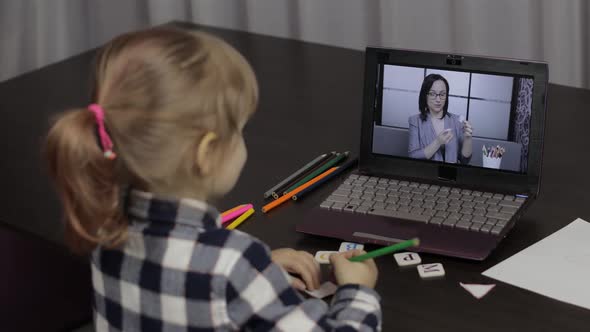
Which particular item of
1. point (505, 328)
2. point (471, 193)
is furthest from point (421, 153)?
point (505, 328)

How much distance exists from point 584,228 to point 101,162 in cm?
74

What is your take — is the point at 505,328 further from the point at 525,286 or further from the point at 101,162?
the point at 101,162

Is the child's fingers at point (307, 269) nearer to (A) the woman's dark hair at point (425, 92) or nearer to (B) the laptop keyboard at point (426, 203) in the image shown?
(B) the laptop keyboard at point (426, 203)

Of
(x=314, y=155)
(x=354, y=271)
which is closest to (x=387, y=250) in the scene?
(x=354, y=271)

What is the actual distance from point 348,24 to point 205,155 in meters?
1.88

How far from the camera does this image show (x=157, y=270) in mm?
1048

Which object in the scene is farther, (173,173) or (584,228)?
(584,228)

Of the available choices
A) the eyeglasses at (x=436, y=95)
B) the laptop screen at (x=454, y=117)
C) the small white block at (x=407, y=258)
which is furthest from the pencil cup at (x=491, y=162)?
the small white block at (x=407, y=258)

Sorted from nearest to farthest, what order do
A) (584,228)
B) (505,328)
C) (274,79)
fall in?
(505,328)
(584,228)
(274,79)

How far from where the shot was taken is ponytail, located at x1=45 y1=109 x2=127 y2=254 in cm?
99

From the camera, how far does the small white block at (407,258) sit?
1305mm

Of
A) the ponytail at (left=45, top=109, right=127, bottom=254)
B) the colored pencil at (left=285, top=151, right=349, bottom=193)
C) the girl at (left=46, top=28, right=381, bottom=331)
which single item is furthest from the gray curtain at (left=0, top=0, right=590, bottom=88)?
the ponytail at (left=45, top=109, right=127, bottom=254)

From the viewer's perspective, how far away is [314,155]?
1651 millimetres

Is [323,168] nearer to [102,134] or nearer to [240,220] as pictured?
[240,220]
